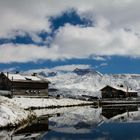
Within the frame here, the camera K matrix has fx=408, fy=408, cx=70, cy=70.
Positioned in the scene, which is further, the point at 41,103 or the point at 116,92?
the point at 116,92

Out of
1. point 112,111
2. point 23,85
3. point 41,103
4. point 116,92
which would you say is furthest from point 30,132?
point 116,92

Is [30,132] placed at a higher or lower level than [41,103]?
lower

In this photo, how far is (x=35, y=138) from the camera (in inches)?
1602

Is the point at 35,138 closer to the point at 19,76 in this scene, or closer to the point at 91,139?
the point at 91,139

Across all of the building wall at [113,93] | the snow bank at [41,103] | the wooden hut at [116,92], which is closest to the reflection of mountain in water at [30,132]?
the snow bank at [41,103]

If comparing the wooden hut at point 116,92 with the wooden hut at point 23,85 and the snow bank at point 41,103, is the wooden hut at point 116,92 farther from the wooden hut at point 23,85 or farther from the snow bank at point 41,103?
the wooden hut at point 23,85

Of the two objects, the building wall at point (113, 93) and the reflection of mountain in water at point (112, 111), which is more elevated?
the building wall at point (113, 93)

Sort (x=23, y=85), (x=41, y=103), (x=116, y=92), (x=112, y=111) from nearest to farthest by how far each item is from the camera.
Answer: (x=112, y=111) < (x=41, y=103) < (x=23, y=85) < (x=116, y=92)

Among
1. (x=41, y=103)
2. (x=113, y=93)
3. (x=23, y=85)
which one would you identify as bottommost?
(x=41, y=103)

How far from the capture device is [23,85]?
386 feet

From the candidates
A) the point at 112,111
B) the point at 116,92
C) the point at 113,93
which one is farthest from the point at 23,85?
the point at 116,92

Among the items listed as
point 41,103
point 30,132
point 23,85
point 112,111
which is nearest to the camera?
point 30,132

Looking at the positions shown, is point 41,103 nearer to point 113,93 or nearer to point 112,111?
point 112,111

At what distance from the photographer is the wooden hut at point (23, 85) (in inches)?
4547
